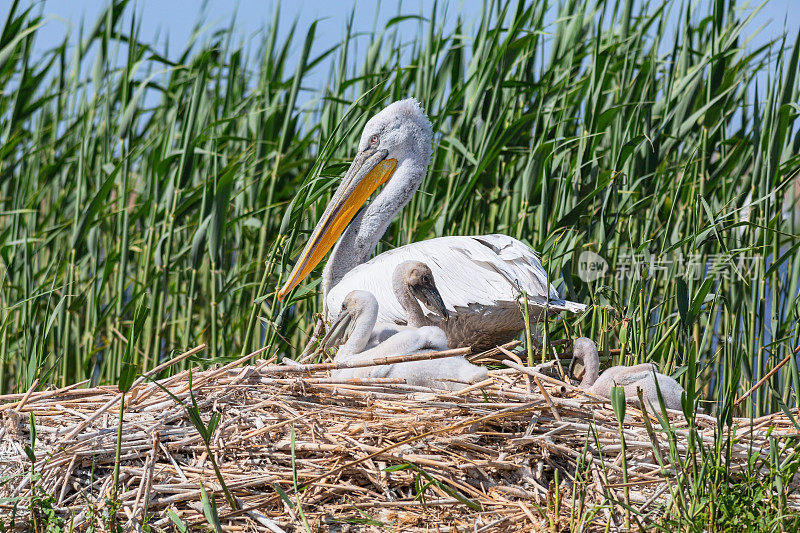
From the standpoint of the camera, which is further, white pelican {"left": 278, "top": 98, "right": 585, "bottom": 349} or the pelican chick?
white pelican {"left": 278, "top": 98, "right": 585, "bottom": 349}

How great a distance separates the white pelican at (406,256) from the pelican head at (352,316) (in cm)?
38

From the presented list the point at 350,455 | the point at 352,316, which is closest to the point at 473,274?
the point at 352,316

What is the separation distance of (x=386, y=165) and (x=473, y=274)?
3.56 ft

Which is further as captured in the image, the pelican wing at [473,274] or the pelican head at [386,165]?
the pelican head at [386,165]

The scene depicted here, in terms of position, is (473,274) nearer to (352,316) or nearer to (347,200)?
(352,316)

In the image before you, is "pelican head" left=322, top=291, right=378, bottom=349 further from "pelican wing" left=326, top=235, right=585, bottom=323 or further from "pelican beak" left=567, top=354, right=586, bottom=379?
"pelican beak" left=567, top=354, right=586, bottom=379

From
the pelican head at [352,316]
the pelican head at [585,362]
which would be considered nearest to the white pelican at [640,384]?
the pelican head at [585,362]

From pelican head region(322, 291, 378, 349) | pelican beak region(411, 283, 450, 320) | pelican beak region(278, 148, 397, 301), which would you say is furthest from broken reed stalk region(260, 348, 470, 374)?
pelican beak region(278, 148, 397, 301)

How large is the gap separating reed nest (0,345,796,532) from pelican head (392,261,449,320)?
2.02 feet

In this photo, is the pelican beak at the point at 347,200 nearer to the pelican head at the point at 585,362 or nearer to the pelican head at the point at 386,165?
the pelican head at the point at 386,165

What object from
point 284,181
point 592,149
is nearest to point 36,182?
point 284,181

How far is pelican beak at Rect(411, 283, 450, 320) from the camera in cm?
350

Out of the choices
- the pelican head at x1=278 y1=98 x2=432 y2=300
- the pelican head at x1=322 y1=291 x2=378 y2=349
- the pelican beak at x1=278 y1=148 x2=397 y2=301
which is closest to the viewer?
the pelican head at x1=322 y1=291 x2=378 y2=349

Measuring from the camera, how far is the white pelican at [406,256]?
3719 mm
